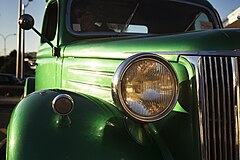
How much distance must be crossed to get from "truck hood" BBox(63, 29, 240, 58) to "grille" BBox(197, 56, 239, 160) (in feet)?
0.33

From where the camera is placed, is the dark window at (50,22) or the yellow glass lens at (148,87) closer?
the yellow glass lens at (148,87)

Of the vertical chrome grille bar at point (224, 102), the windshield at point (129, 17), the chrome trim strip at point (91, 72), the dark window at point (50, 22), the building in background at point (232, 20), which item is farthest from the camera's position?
the dark window at point (50, 22)

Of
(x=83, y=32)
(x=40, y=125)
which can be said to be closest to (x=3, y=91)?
(x=83, y=32)

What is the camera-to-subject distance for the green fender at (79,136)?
2.10 metres

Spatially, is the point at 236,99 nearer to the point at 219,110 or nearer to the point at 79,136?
the point at 219,110

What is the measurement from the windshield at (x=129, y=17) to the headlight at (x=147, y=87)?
4.69 ft

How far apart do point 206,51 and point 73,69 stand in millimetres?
1437

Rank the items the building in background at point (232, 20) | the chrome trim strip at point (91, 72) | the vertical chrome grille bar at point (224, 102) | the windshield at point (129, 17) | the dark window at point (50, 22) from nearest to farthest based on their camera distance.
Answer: the vertical chrome grille bar at point (224, 102), the chrome trim strip at point (91, 72), the windshield at point (129, 17), the building in background at point (232, 20), the dark window at point (50, 22)

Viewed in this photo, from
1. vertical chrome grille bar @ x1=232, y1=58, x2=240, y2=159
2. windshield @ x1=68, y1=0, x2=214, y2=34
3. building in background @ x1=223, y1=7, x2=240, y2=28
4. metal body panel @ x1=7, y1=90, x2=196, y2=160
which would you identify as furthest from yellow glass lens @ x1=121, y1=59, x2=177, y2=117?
building in background @ x1=223, y1=7, x2=240, y2=28

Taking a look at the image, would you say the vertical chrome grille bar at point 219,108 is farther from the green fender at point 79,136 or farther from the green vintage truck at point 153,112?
the green fender at point 79,136

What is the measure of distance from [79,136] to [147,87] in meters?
0.45

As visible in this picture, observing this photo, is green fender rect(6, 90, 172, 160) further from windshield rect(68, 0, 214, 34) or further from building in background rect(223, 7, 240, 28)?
building in background rect(223, 7, 240, 28)

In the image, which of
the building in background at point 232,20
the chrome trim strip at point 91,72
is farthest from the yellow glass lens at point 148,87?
the building in background at point 232,20

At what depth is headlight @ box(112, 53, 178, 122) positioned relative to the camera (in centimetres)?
208
